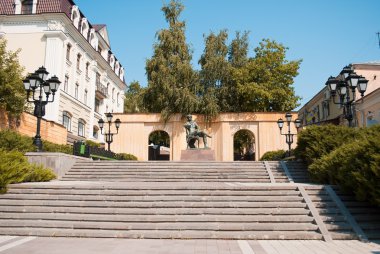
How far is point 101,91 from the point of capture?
38.3 metres

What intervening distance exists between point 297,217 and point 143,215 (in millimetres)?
4148

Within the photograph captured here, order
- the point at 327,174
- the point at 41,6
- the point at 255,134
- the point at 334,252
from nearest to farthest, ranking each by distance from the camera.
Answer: the point at 334,252 → the point at 327,174 → the point at 41,6 → the point at 255,134

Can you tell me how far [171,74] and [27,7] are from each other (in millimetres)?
14124

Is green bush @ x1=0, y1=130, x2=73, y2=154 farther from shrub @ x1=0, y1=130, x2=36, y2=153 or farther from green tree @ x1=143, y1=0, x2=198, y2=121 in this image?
green tree @ x1=143, y1=0, x2=198, y2=121

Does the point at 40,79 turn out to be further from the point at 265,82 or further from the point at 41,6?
the point at 265,82

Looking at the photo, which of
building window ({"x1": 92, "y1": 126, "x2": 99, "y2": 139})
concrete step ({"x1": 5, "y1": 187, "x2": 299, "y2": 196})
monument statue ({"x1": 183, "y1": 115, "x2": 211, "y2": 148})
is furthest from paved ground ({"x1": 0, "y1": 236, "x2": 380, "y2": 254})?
building window ({"x1": 92, "y1": 126, "x2": 99, "y2": 139})

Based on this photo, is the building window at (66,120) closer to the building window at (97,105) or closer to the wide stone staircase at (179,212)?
the building window at (97,105)

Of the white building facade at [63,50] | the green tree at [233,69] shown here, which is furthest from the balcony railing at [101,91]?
the green tree at [233,69]

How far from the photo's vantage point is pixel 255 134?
30.4m

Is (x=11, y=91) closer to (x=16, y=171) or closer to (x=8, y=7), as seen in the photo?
(x=16, y=171)

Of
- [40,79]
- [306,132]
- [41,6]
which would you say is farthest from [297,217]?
[41,6]

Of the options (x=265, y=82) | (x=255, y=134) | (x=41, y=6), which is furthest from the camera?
(x=265, y=82)

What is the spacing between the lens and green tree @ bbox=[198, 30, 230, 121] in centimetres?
3159

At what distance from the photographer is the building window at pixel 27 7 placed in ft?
93.1
